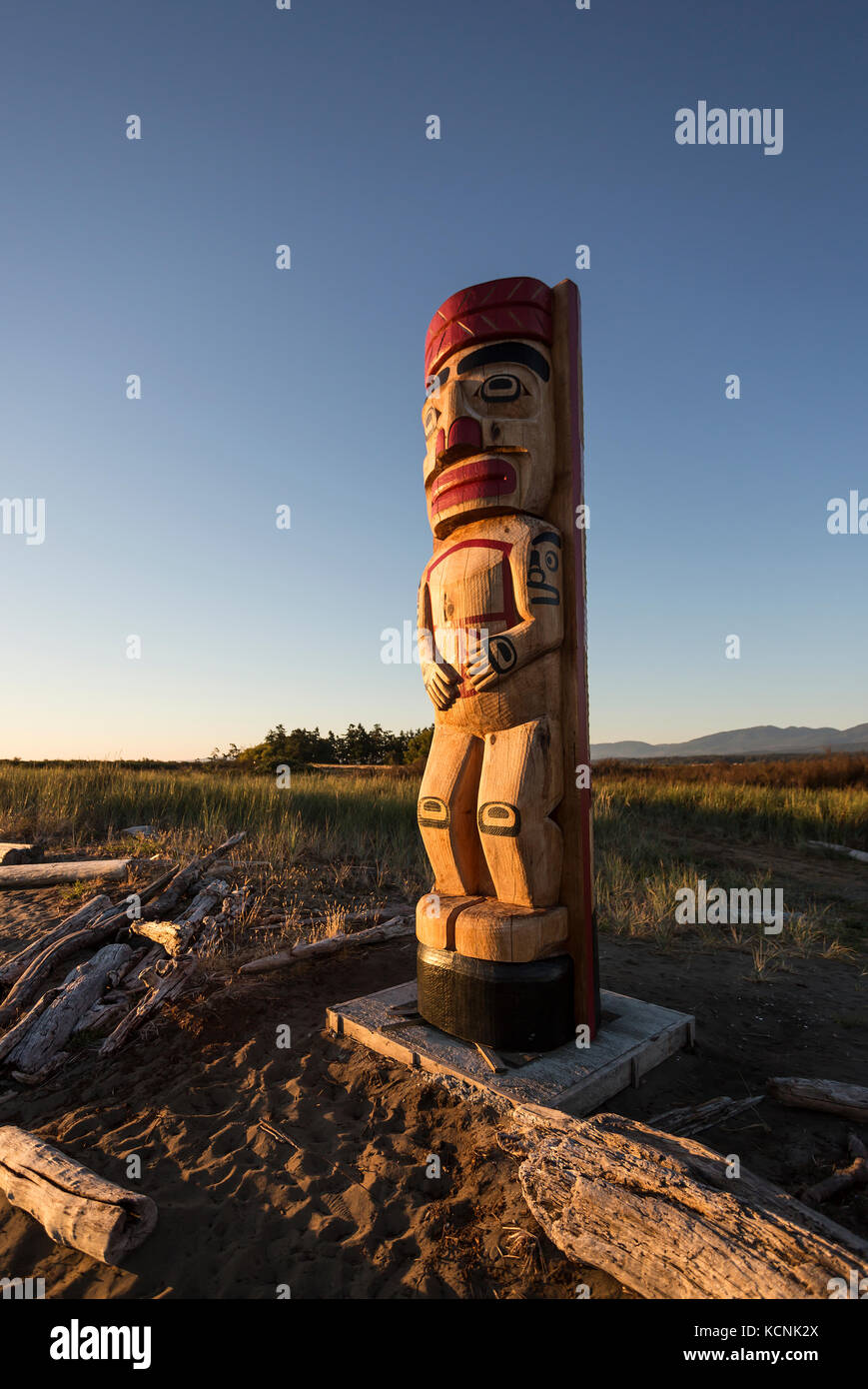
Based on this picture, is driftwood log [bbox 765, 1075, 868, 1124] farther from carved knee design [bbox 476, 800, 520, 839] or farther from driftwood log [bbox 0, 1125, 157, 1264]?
driftwood log [bbox 0, 1125, 157, 1264]

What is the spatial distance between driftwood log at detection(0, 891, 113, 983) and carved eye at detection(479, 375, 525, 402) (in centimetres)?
544

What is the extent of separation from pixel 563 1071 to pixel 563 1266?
1.11 meters

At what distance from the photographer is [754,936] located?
725 cm

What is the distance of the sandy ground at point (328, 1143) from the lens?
254cm

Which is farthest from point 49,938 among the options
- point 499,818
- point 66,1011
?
point 499,818

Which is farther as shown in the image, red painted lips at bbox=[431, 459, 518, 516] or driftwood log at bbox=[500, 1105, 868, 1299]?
red painted lips at bbox=[431, 459, 518, 516]

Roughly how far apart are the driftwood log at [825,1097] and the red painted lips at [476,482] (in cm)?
363

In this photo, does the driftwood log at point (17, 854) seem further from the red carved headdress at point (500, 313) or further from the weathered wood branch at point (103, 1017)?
the red carved headdress at point (500, 313)

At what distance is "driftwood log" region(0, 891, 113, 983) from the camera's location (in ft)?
17.6

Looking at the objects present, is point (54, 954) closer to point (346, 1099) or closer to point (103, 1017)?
point (103, 1017)

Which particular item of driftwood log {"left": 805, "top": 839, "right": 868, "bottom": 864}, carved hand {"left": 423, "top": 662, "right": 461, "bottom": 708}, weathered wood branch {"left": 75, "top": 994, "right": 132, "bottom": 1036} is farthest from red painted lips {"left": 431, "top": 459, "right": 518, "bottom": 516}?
driftwood log {"left": 805, "top": 839, "right": 868, "bottom": 864}

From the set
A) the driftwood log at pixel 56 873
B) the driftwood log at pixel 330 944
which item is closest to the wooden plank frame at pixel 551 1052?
the driftwood log at pixel 330 944
